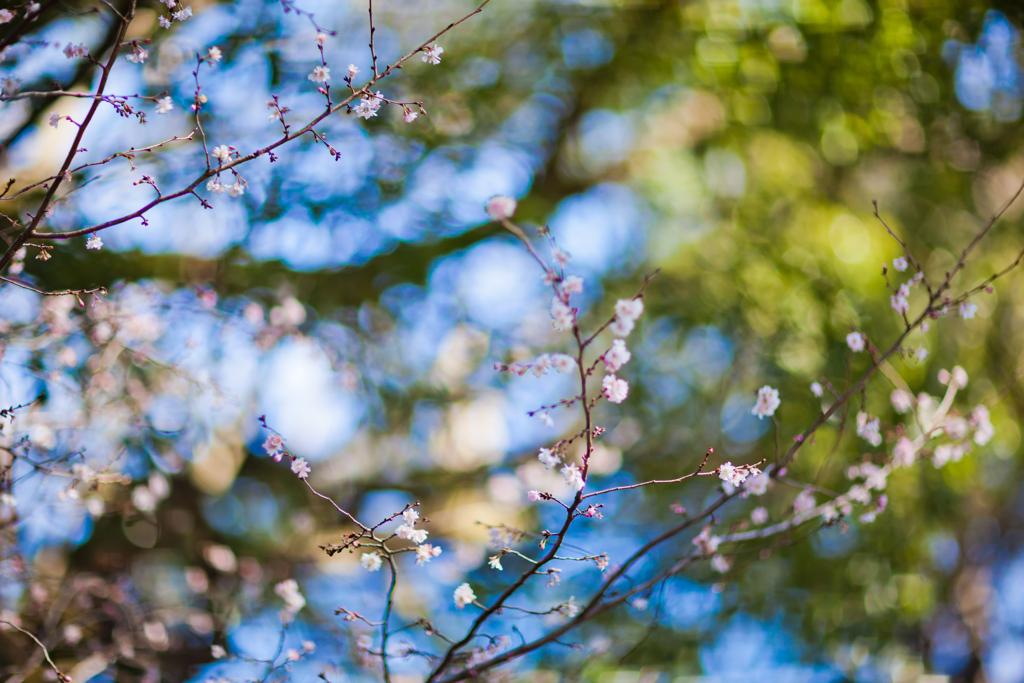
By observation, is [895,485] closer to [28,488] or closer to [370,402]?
[370,402]

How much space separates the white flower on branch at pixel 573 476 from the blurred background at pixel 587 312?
1.29 metres

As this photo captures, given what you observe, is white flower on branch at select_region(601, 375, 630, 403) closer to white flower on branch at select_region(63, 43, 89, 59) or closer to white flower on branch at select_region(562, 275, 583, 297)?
white flower on branch at select_region(562, 275, 583, 297)

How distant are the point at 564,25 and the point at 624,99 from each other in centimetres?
49

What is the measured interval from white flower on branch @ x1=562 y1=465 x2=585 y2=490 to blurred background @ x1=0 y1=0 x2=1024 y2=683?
129 centimetres

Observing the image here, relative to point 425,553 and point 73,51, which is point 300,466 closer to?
point 425,553

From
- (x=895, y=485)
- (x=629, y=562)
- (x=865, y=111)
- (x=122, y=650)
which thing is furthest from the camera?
(x=865, y=111)

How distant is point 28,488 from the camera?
1.74 m

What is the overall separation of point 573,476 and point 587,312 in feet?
6.32

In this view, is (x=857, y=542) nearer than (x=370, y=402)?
Yes

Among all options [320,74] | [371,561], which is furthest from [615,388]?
[320,74]

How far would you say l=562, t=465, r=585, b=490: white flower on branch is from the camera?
0.99 meters

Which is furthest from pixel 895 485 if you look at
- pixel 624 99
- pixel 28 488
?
pixel 28 488

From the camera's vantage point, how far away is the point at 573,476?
102 cm

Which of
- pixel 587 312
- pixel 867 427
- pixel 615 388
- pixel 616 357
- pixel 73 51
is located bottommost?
pixel 587 312
